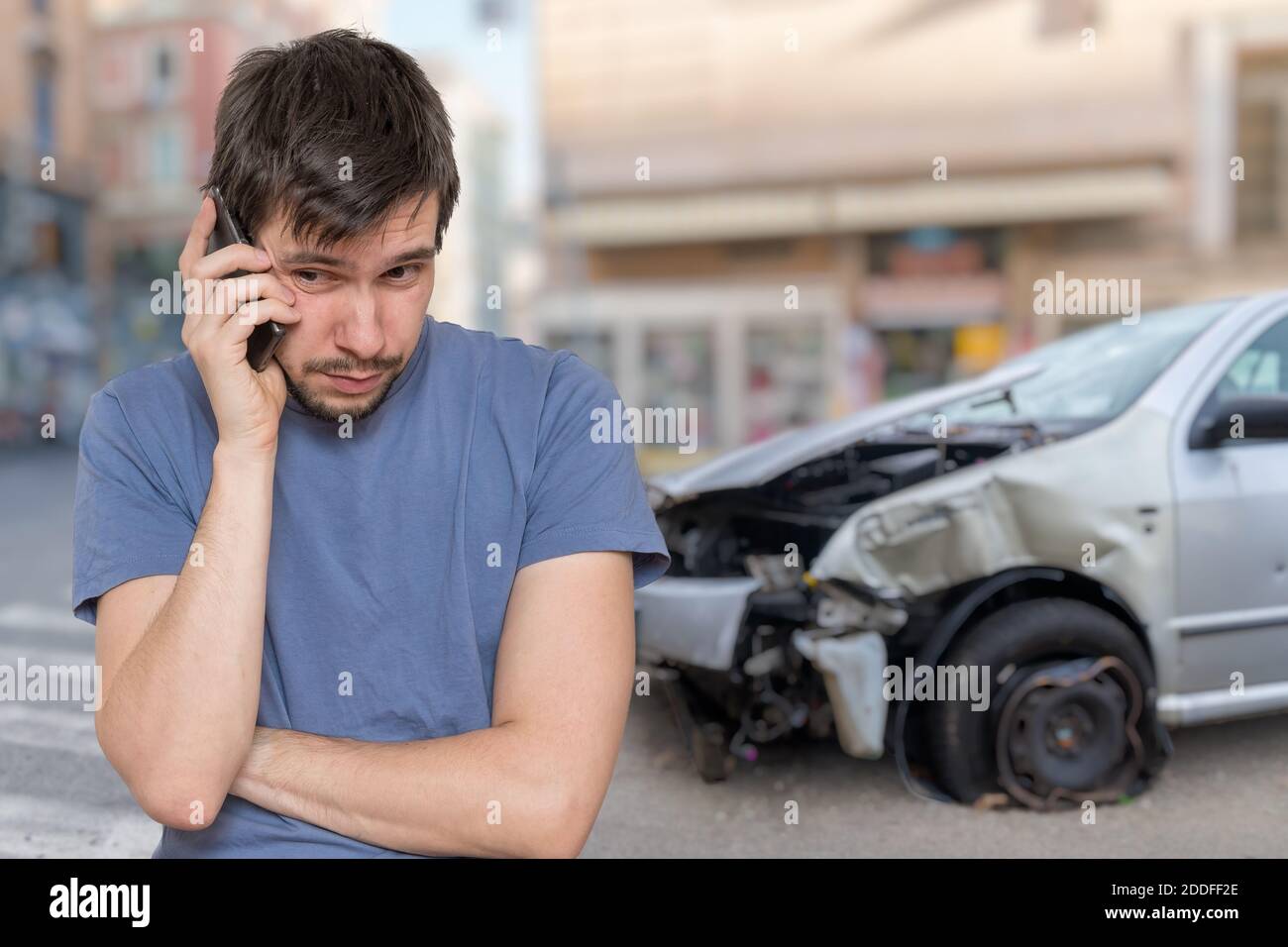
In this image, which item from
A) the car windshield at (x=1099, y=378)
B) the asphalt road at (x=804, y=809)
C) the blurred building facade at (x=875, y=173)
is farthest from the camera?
the blurred building facade at (x=875, y=173)

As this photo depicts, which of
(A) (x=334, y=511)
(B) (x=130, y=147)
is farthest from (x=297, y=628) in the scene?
(B) (x=130, y=147)

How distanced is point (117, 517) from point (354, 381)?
392 millimetres

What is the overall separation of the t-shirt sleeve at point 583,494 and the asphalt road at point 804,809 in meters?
1.28

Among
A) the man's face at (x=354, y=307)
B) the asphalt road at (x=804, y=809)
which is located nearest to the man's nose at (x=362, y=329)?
the man's face at (x=354, y=307)

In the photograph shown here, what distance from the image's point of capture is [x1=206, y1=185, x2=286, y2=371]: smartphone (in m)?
1.60

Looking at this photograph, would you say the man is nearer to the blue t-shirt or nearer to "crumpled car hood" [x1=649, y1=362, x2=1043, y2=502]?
the blue t-shirt

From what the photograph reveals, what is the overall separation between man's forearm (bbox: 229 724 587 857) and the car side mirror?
2.25 m

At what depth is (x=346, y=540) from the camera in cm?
171

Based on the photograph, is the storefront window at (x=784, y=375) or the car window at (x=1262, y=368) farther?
the storefront window at (x=784, y=375)

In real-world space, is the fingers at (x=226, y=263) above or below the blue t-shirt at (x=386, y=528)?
above

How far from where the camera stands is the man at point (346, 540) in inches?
59.9

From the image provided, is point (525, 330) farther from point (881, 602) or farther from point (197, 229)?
point (197, 229)

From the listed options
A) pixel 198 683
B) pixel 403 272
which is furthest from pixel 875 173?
pixel 198 683

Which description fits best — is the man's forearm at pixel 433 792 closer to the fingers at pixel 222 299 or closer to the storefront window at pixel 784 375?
the fingers at pixel 222 299
